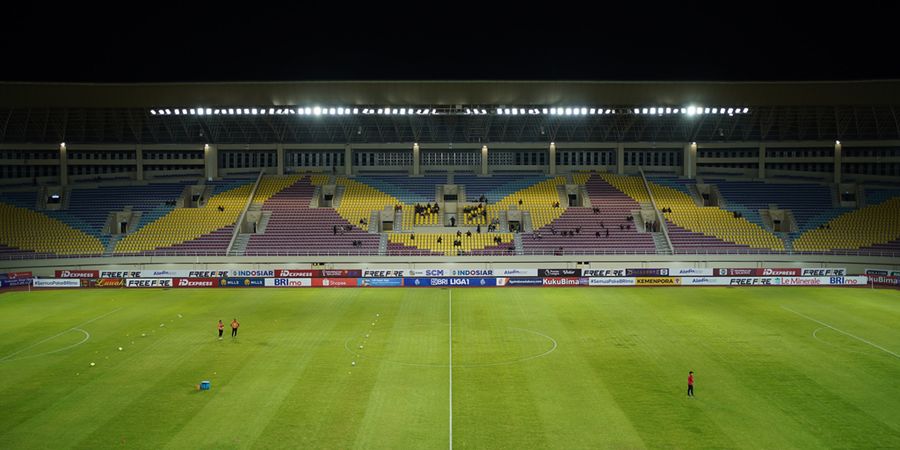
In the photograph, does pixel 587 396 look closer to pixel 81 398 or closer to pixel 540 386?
pixel 540 386

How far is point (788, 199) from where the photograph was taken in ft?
224

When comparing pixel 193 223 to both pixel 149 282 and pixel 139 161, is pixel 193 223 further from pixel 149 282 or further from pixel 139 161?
pixel 139 161

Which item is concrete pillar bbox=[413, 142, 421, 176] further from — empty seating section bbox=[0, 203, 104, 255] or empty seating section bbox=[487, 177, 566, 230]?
empty seating section bbox=[0, 203, 104, 255]

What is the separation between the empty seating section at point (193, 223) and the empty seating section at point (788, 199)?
4805 centimetres

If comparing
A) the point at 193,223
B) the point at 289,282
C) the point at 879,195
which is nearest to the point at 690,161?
the point at 879,195

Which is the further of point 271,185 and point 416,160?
point 416,160

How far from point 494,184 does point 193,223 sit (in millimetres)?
29771

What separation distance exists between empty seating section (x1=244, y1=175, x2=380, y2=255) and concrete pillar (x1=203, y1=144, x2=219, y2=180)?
9.13m

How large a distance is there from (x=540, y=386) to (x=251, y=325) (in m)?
17.9

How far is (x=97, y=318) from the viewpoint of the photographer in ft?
126

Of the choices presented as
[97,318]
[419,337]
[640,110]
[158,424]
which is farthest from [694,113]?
[158,424]

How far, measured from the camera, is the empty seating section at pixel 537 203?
65.8m

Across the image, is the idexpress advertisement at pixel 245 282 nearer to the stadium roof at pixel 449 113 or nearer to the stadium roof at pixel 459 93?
the stadium roof at pixel 449 113

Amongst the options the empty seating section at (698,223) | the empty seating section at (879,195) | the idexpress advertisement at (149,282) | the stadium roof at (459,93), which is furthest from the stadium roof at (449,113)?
the idexpress advertisement at (149,282)
